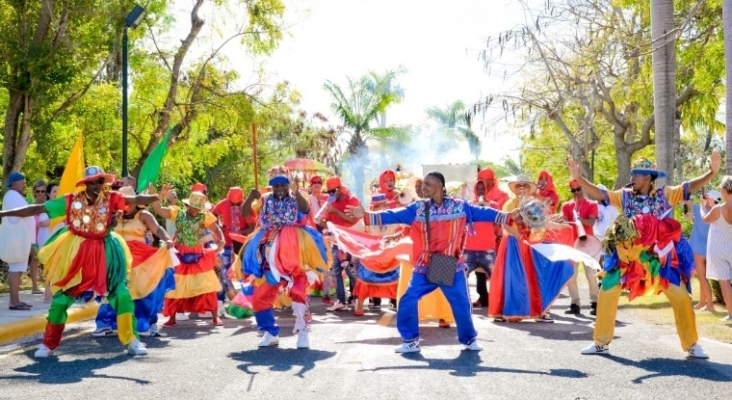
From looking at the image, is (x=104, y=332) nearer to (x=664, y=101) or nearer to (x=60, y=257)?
(x=60, y=257)

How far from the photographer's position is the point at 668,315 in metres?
13.9

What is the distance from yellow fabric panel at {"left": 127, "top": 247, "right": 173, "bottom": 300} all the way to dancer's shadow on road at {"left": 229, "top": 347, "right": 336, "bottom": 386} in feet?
7.44

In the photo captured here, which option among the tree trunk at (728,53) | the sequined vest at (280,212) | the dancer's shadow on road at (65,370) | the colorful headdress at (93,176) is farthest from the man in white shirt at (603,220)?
the dancer's shadow on road at (65,370)

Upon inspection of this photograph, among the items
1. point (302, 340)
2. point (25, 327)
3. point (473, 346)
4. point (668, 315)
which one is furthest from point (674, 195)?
point (25, 327)

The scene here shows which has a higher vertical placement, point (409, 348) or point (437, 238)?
point (437, 238)

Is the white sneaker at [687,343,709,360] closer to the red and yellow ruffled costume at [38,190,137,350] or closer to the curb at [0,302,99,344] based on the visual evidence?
the red and yellow ruffled costume at [38,190,137,350]

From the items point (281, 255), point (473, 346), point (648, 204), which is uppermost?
point (648, 204)

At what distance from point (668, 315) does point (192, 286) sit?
6.72 metres

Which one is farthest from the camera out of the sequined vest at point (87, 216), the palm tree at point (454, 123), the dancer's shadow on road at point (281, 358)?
the palm tree at point (454, 123)

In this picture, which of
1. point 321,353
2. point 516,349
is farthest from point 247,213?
point 516,349

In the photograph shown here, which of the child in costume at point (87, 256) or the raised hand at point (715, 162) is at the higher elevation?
the raised hand at point (715, 162)

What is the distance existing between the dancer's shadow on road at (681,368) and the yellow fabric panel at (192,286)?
5793 millimetres

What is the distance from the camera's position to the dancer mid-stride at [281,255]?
35.7 feet

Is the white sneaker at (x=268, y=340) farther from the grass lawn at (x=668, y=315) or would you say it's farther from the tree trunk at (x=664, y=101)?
the tree trunk at (x=664, y=101)
